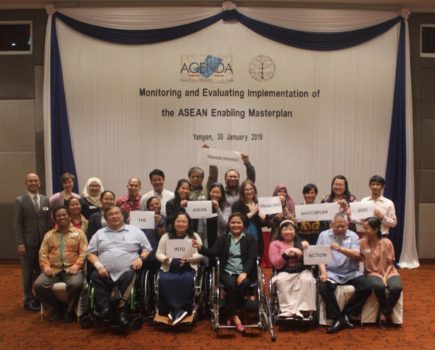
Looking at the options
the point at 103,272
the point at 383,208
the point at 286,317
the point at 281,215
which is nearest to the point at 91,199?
the point at 103,272

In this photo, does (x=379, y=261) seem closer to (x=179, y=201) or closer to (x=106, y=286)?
(x=179, y=201)

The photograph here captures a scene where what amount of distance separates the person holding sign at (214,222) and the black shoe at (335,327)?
4.33 feet

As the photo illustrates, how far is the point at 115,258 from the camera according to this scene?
374cm

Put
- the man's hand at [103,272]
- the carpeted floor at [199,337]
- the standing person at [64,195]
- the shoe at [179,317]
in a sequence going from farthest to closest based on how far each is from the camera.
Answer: the standing person at [64,195]
the man's hand at [103,272]
the shoe at [179,317]
the carpeted floor at [199,337]

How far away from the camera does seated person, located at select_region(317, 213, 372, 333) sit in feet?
12.0

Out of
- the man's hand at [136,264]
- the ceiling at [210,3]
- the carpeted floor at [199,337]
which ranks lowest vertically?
the carpeted floor at [199,337]

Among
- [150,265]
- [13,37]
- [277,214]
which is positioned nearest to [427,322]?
[277,214]

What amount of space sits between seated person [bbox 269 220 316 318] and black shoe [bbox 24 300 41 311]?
237 centimetres

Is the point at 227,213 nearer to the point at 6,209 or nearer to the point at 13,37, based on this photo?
the point at 6,209

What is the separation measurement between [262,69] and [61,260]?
3.64 meters

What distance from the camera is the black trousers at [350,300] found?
367 cm

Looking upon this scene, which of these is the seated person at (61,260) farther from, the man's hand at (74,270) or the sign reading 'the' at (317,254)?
the sign reading 'the' at (317,254)

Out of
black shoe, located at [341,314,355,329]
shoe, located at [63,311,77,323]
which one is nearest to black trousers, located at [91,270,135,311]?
shoe, located at [63,311,77,323]

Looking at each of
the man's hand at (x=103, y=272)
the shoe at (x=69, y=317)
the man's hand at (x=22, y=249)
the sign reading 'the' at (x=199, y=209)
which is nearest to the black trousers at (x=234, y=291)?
the sign reading 'the' at (x=199, y=209)
